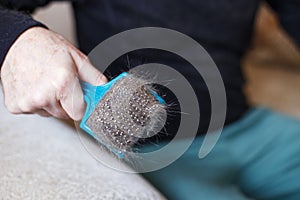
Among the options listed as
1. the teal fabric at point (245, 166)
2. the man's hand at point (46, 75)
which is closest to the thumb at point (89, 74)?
the man's hand at point (46, 75)

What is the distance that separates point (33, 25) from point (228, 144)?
1.40ft

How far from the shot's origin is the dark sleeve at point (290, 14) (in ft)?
3.07

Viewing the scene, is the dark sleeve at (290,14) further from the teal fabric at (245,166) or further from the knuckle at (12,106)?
the knuckle at (12,106)

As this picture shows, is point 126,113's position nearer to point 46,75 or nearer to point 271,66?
point 46,75

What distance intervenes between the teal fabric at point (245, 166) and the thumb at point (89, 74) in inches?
10.3

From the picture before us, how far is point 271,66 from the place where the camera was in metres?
1.24

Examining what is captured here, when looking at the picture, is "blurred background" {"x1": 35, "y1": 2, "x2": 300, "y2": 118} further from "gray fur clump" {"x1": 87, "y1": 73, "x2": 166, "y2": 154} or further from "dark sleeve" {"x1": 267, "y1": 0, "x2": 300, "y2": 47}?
"gray fur clump" {"x1": 87, "y1": 73, "x2": 166, "y2": 154}

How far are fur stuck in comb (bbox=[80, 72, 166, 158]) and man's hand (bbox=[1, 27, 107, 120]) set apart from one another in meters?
0.02

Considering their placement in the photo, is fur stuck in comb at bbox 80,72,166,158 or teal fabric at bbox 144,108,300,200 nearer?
fur stuck in comb at bbox 80,72,166,158

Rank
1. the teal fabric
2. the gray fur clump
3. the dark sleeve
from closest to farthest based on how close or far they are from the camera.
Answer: the gray fur clump
the teal fabric
the dark sleeve

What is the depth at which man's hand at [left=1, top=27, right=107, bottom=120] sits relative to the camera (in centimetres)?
43

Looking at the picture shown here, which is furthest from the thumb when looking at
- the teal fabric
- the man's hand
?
the teal fabric

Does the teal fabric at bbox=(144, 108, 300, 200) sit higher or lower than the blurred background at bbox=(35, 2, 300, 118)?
lower

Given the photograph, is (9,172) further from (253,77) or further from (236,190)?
(253,77)
